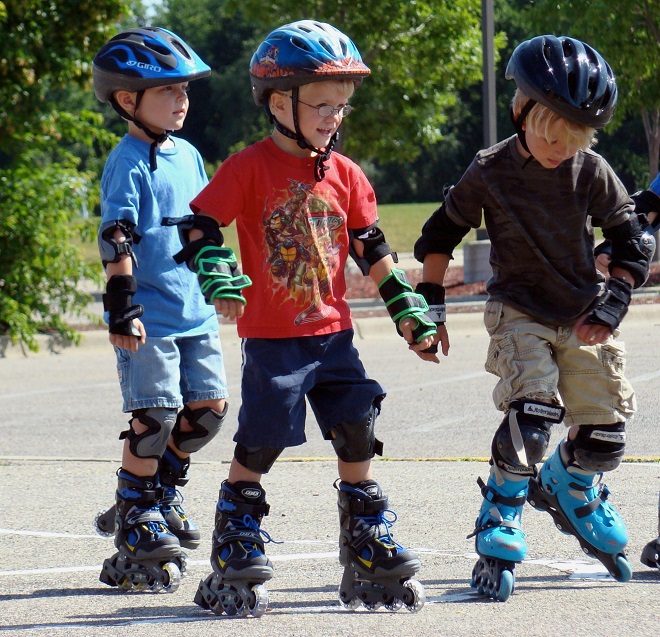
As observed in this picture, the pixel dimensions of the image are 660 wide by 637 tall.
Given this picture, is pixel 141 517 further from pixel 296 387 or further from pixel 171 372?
pixel 296 387

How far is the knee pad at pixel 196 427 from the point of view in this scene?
181 inches

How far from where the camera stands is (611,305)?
402cm

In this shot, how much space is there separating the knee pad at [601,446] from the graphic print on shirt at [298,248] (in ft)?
3.31

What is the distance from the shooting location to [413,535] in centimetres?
484

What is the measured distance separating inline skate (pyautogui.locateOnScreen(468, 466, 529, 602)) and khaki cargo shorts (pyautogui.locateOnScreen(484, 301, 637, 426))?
263mm

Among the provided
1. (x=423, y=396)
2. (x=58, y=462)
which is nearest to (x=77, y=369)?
(x=423, y=396)

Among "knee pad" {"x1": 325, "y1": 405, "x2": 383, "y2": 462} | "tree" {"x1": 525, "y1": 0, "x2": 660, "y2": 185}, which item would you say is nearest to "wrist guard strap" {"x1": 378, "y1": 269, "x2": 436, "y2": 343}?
"knee pad" {"x1": 325, "y1": 405, "x2": 383, "y2": 462}

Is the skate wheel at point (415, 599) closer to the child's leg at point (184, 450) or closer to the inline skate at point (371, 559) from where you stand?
the inline skate at point (371, 559)

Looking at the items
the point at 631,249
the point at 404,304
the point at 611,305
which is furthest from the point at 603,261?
the point at 404,304

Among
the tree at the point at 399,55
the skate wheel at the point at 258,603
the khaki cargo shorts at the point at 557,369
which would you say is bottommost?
the tree at the point at 399,55

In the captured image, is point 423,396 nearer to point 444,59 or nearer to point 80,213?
point 80,213

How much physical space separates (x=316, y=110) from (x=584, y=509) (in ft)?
5.39

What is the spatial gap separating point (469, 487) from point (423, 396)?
317cm

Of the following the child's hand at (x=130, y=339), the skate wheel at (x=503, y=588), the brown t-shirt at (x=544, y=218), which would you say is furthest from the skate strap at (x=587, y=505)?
the child's hand at (x=130, y=339)
